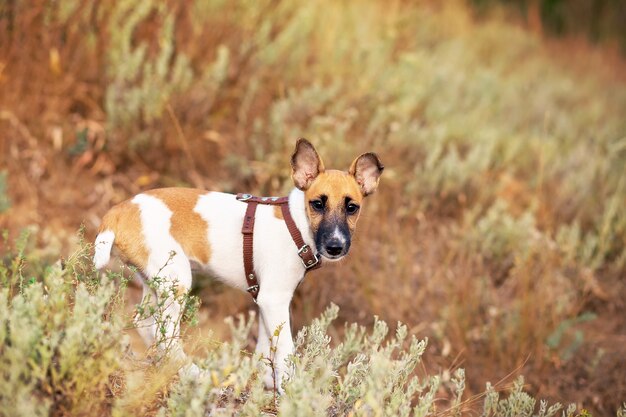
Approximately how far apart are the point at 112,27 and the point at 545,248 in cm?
418

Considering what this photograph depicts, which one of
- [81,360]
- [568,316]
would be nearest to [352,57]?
[568,316]

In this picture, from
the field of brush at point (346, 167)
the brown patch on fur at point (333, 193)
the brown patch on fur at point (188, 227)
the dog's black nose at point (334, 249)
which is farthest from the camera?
the field of brush at point (346, 167)

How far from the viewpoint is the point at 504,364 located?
4.33 meters

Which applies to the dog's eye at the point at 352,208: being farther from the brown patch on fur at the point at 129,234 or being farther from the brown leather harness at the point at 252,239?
the brown patch on fur at the point at 129,234

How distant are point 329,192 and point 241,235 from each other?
56cm

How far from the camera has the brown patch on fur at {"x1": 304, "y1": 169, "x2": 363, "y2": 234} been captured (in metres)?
3.09

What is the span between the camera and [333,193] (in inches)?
122

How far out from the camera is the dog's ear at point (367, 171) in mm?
3248

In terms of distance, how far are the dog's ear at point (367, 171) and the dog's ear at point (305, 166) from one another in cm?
20

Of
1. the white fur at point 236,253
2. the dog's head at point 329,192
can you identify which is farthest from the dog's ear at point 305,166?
the white fur at point 236,253

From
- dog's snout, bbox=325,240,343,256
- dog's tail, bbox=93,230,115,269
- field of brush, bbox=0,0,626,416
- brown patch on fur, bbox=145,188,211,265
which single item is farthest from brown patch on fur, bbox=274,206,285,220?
dog's tail, bbox=93,230,115,269

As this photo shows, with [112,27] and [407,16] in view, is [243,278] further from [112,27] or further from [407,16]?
[407,16]

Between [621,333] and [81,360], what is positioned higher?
[81,360]

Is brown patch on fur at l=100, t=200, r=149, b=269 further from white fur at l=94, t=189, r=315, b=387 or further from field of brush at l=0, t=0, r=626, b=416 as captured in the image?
field of brush at l=0, t=0, r=626, b=416
